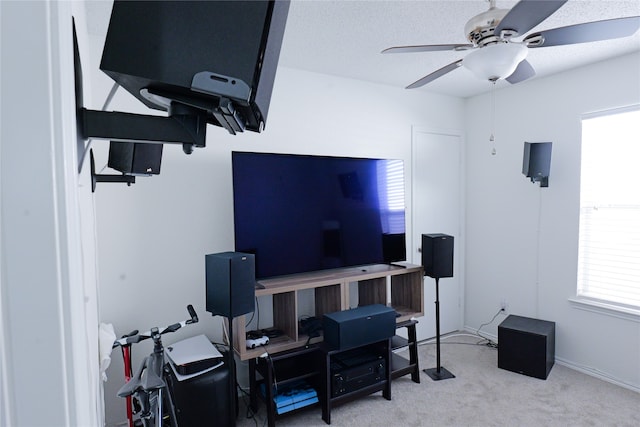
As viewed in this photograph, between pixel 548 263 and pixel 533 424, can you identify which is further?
pixel 548 263

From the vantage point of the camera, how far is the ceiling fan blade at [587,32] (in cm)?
142

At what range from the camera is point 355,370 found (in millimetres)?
2490

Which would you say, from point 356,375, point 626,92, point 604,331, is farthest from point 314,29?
point 604,331

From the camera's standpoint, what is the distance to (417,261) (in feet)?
11.8

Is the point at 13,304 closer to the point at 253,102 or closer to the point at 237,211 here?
the point at 253,102

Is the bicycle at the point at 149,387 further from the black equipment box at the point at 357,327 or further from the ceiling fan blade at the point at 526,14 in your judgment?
the ceiling fan blade at the point at 526,14

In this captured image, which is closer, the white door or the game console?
the game console

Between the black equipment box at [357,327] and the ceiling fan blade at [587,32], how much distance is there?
1846 mm

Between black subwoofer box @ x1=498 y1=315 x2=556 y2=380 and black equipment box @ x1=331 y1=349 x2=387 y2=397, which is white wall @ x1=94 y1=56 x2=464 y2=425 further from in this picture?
black subwoofer box @ x1=498 y1=315 x2=556 y2=380

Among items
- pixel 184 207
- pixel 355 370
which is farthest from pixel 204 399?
pixel 184 207

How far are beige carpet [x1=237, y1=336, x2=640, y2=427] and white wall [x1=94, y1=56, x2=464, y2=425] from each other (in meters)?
0.95

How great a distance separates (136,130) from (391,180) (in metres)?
2.58

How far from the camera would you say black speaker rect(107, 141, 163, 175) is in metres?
1.38

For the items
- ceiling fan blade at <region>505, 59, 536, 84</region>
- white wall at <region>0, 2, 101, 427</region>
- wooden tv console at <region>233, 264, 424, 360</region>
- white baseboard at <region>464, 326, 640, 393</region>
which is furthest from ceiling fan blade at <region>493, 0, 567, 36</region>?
white baseboard at <region>464, 326, 640, 393</region>
